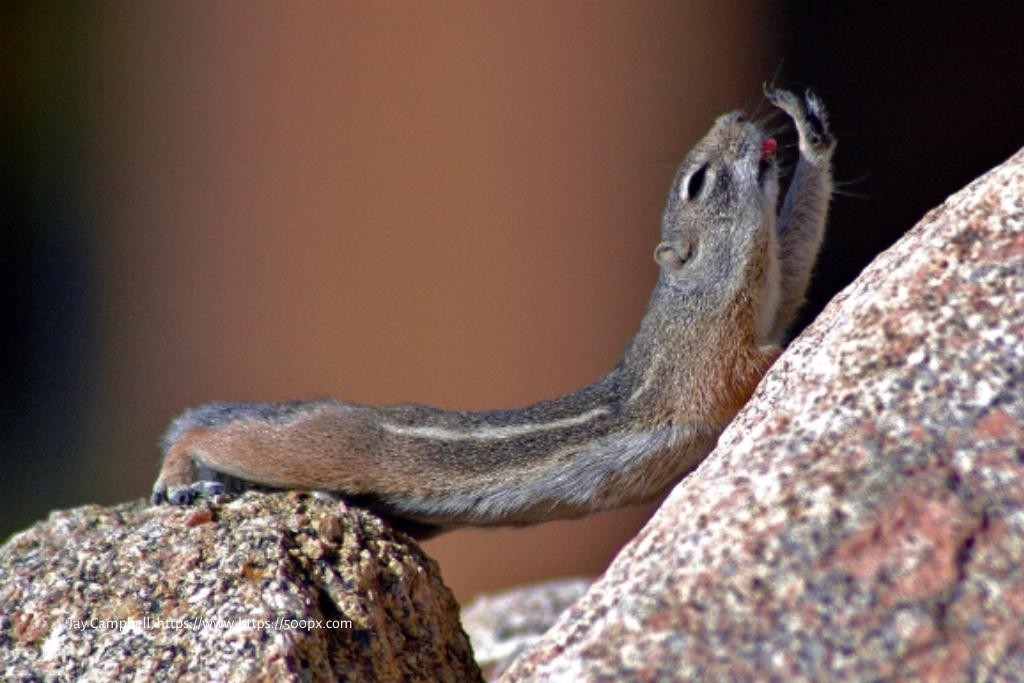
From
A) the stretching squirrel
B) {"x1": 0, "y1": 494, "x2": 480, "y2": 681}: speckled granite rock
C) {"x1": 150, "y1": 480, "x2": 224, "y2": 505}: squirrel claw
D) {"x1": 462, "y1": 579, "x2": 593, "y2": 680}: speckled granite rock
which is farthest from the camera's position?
{"x1": 462, "y1": 579, "x2": 593, "y2": 680}: speckled granite rock

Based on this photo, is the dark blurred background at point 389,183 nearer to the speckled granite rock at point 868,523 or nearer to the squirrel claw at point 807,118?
the squirrel claw at point 807,118

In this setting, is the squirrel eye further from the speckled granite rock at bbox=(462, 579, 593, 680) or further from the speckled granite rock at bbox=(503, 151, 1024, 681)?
the speckled granite rock at bbox=(503, 151, 1024, 681)

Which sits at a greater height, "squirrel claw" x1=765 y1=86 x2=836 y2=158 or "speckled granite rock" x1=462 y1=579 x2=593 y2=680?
"squirrel claw" x1=765 y1=86 x2=836 y2=158

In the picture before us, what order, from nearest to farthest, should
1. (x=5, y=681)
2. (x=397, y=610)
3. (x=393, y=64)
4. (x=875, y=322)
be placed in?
1. (x=875, y=322)
2. (x=5, y=681)
3. (x=397, y=610)
4. (x=393, y=64)

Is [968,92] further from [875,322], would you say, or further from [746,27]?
[875,322]

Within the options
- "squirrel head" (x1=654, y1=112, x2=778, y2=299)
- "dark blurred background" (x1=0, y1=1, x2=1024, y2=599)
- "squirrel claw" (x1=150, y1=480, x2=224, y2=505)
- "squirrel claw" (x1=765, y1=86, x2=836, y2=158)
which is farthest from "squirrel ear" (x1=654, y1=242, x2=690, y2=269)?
"dark blurred background" (x1=0, y1=1, x2=1024, y2=599)

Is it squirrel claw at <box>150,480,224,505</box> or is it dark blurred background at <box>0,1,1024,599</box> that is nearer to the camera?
squirrel claw at <box>150,480,224,505</box>

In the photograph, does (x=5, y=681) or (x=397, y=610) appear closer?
(x=5, y=681)

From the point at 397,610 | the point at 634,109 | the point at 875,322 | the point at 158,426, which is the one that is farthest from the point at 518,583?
the point at 875,322
